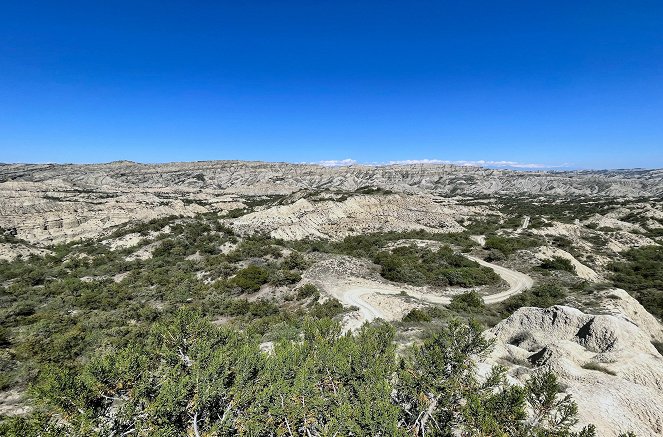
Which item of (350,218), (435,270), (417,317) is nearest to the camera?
(417,317)

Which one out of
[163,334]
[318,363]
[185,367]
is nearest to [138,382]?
[185,367]

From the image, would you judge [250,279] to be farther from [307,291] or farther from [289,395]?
[289,395]

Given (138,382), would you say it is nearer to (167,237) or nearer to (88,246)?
(167,237)

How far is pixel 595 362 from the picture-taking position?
14.0 meters

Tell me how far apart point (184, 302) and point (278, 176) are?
15733cm

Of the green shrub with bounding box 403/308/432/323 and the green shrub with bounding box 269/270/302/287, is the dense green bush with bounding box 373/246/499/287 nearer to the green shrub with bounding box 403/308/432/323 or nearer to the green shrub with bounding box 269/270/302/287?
the green shrub with bounding box 269/270/302/287

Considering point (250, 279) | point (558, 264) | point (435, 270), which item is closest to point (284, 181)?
point (435, 270)

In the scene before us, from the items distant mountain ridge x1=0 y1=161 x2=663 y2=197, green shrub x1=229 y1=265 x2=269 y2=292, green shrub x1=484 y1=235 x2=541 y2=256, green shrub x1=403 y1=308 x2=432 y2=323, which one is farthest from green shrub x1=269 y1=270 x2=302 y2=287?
distant mountain ridge x1=0 y1=161 x2=663 y2=197

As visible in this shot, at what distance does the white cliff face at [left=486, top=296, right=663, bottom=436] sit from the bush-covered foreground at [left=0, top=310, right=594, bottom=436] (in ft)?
9.23

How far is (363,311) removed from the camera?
23875mm

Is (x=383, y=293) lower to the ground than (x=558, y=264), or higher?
higher

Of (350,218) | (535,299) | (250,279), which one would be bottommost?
(535,299)

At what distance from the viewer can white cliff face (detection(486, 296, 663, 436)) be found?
10359mm

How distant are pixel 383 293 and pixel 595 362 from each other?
15837 millimetres
